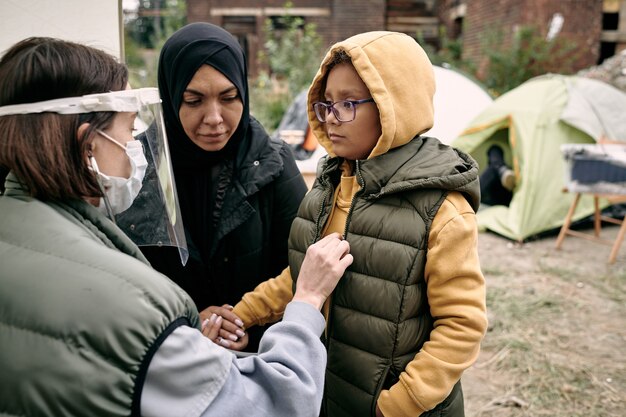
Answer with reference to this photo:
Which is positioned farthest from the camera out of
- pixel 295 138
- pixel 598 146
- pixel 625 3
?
pixel 625 3

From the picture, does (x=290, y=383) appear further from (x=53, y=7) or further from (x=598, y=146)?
(x=598, y=146)

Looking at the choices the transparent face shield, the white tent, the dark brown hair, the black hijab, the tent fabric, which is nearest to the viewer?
the dark brown hair

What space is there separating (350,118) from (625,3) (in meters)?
9.75

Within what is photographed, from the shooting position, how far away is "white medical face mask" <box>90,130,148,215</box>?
118 centimetres

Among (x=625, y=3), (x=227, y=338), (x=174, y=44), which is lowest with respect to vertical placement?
(x=227, y=338)

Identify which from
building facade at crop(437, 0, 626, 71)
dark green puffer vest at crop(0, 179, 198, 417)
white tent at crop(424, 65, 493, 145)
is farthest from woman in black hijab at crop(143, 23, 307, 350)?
building facade at crop(437, 0, 626, 71)

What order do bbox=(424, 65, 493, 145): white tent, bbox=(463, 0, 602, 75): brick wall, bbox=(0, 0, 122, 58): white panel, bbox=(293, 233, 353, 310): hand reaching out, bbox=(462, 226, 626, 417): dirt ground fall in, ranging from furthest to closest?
bbox=(463, 0, 602, 75): brick wall → bbox=(424, 65, 493, 145): white tent → bbox=(462, 226, 626, 417): dirt ground → bbox=(0, 0, 122, 58): white panel → bbox=(293, 233, 353, 310): hand reaching out

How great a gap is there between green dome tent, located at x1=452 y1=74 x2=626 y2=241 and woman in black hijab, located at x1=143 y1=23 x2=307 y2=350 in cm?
467

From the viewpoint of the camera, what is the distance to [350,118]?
146 centimetres

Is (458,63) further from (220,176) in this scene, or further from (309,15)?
(220,176)

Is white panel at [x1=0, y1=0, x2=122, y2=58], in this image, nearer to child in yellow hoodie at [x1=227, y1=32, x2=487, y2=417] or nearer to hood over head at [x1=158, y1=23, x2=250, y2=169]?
hood over head at [x1=158, y1=23, x2=250, y2=169]

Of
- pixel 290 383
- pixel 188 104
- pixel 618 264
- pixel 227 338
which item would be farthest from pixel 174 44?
pixel 618 264

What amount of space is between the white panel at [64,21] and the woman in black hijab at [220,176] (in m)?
0.35

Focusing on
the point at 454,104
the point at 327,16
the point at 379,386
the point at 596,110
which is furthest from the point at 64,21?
the point at 327,16
